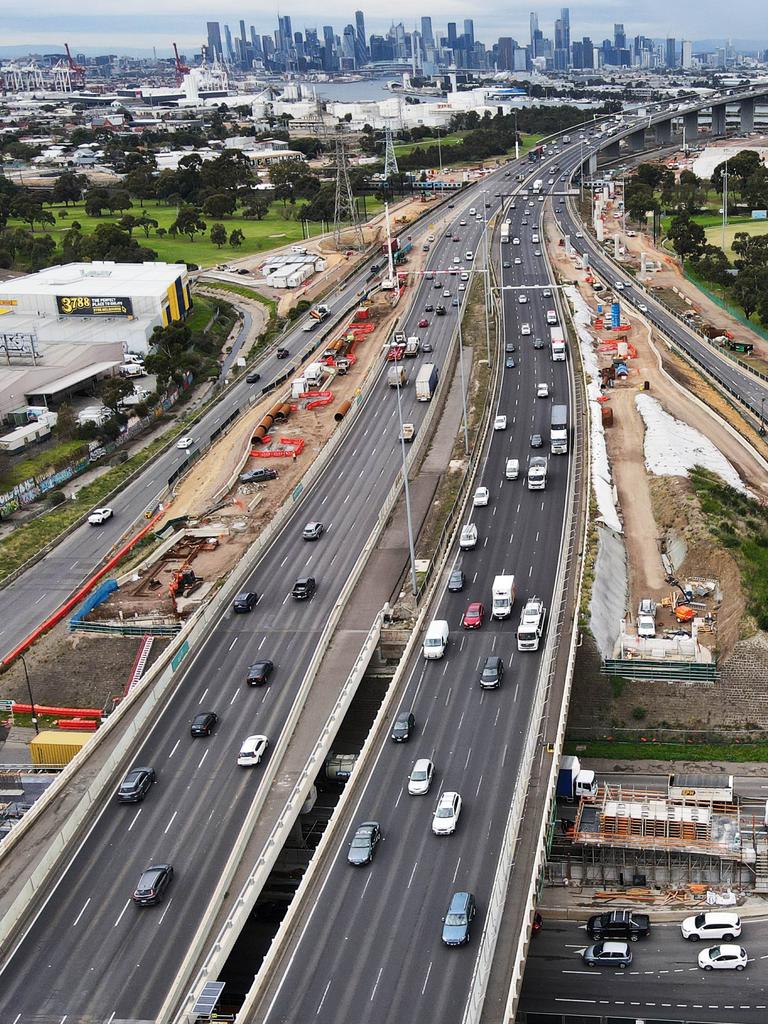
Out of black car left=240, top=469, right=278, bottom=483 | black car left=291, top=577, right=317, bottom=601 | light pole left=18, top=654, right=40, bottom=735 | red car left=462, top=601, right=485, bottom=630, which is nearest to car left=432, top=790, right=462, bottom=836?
red car left=462, top=601, right=485, bottom=630

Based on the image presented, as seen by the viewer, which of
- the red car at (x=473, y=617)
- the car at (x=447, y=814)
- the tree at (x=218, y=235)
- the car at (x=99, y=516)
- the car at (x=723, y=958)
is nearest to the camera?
the car at (x=723, y=958)

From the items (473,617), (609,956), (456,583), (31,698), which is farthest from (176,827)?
(456,583)

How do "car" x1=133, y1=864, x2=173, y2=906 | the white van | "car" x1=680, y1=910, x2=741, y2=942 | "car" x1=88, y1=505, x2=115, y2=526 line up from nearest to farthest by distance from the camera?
1. "car" x1=133, y1=864, x2=173, y2=906
2. "car" x1=680, y1=910, x2=741, y2=942
3. the white van
4. "car" x1=88, y1=505, x2=115, y2=526

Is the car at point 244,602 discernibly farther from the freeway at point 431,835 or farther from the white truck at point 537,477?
the white truck at point 537,477

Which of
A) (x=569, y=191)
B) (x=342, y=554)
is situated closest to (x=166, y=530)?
(x=342, y=554)

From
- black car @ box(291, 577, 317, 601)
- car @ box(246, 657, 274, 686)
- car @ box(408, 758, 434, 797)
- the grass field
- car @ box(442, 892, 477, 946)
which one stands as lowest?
the grass field

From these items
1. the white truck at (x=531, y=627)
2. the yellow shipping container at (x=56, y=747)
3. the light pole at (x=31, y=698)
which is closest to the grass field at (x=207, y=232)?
the light pole at (x=31, y=698)

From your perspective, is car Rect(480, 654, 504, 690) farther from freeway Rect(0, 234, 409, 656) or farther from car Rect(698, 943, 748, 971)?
freeway Rect(0, 234, 409, 656)

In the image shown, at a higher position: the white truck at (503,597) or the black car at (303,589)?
the white truck at (503,597)
